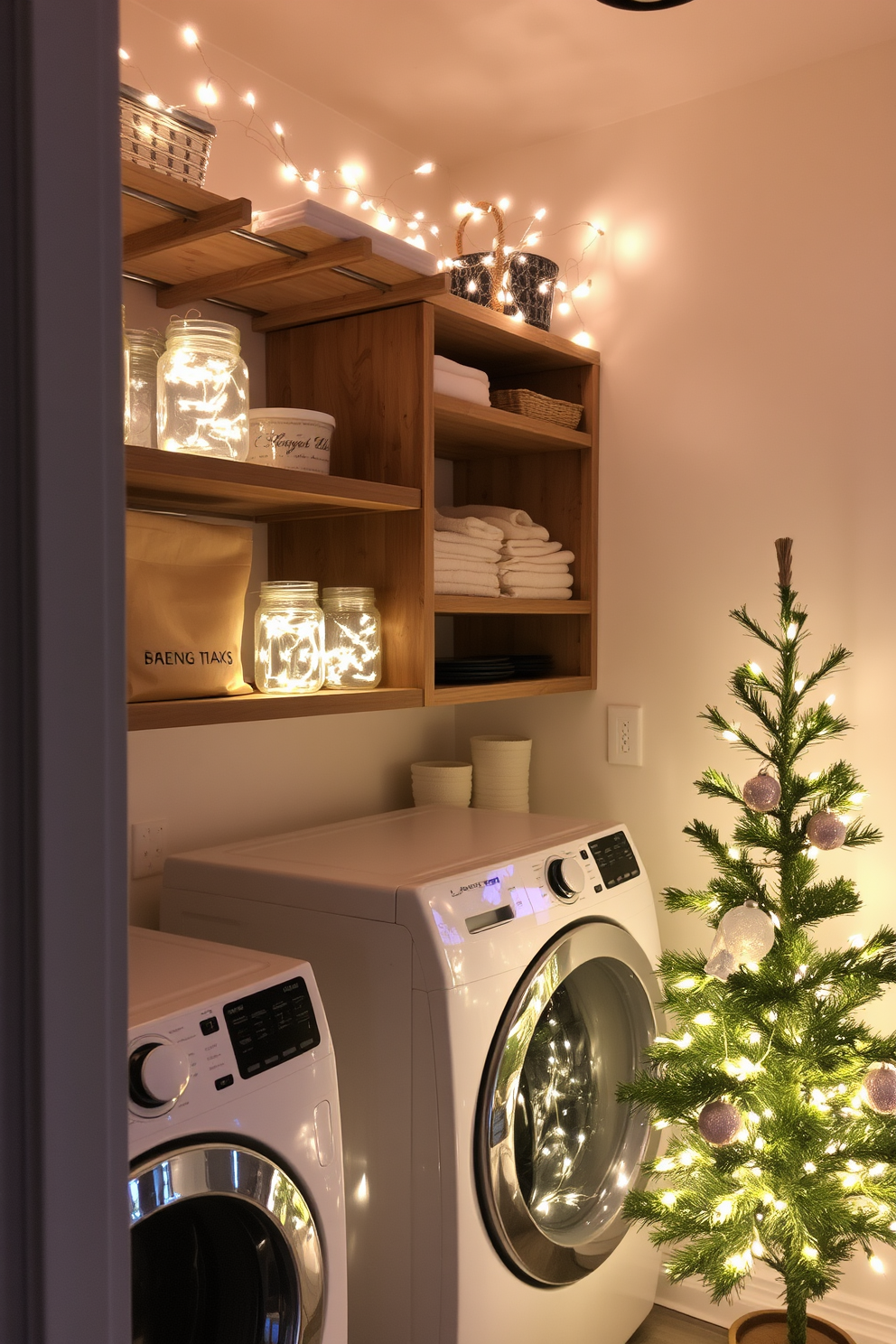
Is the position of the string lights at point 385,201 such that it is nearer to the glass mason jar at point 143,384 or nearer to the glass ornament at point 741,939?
the glass mason jar at point 143,384

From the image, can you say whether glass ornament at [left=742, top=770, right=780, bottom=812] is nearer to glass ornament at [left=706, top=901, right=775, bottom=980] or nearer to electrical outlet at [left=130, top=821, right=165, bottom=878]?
glass ornament at [left=706, top=901, right=775, bottom=980]

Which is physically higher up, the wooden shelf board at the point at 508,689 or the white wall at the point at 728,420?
the white wall at the point at 728,420

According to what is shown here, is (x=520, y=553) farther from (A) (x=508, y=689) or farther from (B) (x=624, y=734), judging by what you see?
(B) (x=624, y=734)

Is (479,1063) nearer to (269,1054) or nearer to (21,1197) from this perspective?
(269,1054)

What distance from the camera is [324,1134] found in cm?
131

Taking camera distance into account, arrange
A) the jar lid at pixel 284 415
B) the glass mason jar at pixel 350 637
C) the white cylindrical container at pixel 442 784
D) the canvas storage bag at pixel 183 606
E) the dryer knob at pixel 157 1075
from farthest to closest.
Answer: the white cylindrical container at pixel 442 784 < the glass mason jar at pixel 350 637 < the jar lid at pixel 284 415 < the canvas storage bag at pixel 183 606 < the dryer knob at pixel 157 1075

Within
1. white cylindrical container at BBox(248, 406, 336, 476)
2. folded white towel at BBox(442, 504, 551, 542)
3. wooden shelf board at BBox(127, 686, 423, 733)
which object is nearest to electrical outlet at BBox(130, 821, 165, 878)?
wooden shelf board at BBox(127, 686, 423, 733)

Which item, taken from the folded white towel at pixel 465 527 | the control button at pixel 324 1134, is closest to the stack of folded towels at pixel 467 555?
the folded white towel at pixel 465 527

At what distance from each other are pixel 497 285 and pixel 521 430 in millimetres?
305

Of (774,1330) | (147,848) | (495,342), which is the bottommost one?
(774,1330)

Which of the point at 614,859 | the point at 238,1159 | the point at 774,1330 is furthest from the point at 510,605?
the point at 774,1330

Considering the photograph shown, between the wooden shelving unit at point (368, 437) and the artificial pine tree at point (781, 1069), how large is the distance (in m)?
0.61

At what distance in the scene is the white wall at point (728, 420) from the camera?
2.08 meters

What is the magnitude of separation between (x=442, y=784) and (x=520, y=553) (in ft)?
1.76
